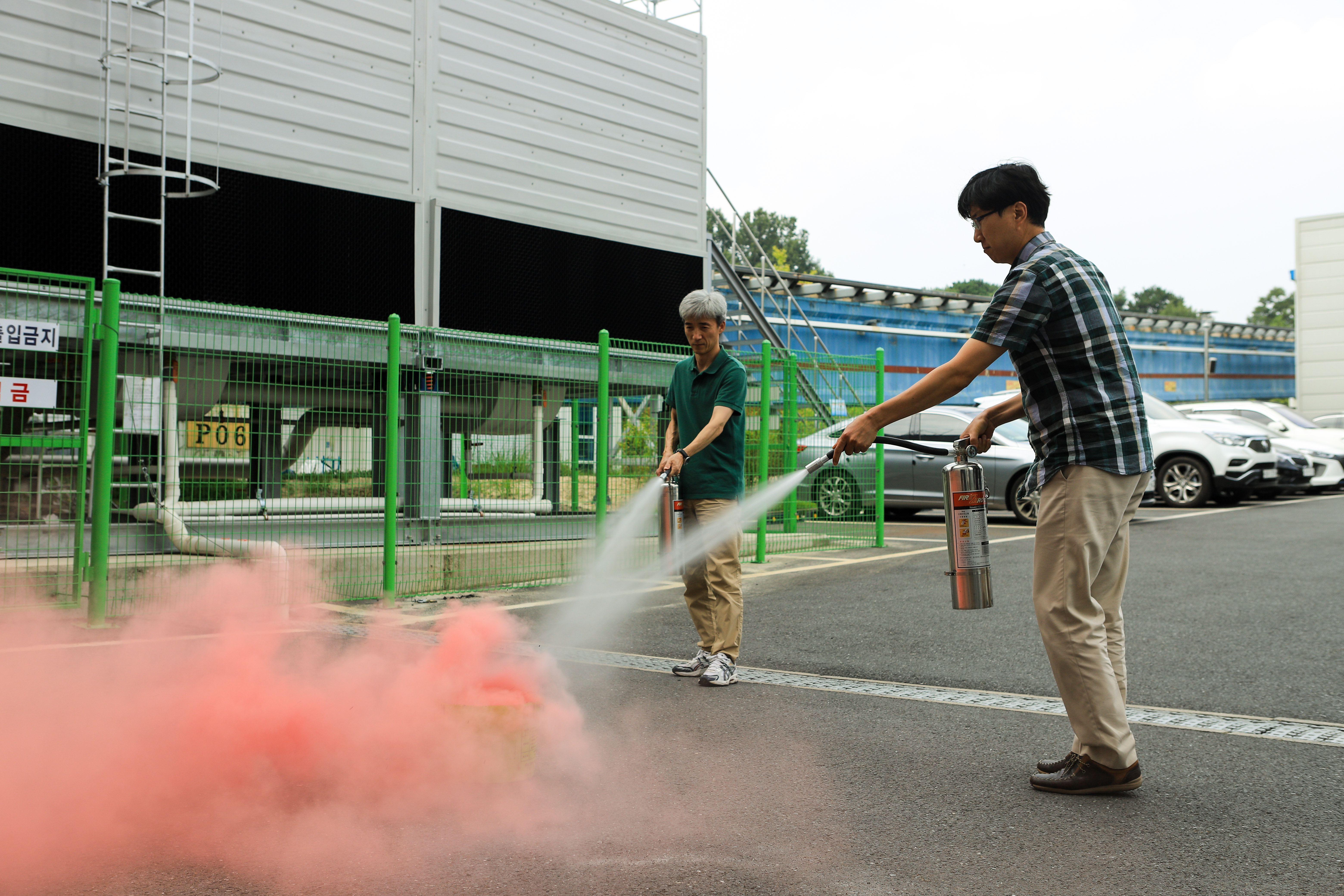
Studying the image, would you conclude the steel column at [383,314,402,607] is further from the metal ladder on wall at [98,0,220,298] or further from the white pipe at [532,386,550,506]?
the metal ladder on wall at [98,0,220,298]

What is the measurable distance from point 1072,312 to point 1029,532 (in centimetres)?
1030

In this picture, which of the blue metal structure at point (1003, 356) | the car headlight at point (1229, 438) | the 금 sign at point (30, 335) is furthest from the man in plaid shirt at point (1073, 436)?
the car headlight at point (1229, 438)

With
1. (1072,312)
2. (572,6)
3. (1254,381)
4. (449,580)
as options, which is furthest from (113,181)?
(1254,381)

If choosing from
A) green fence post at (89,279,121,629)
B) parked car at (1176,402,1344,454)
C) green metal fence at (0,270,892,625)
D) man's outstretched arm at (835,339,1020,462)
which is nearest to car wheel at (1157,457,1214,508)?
parked car at (1176,402,1344,454)

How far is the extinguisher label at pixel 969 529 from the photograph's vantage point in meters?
4.06

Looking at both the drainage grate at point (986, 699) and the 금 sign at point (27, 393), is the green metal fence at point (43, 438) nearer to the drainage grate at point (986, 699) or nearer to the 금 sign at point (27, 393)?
the 금 sign at point (27, 393)

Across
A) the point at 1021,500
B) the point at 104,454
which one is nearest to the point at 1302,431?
the point at 1021,500

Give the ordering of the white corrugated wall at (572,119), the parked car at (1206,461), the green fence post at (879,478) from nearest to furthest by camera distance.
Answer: the white corrugated wall at (572,119) → the green fence post at (879,478) → the parked car at (1206,461)

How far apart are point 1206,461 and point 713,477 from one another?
13.0m

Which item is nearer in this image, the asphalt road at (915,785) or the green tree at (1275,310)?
the asphalt road at (915,785)

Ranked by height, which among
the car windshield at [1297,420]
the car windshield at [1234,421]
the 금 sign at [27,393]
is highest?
the car windshield at [1297,420]

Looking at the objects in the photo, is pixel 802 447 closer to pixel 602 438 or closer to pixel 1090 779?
pixel 602 438

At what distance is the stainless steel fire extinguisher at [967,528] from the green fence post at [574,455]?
5.61 m

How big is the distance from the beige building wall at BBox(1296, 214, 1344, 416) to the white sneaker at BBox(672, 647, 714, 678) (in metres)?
42.0
